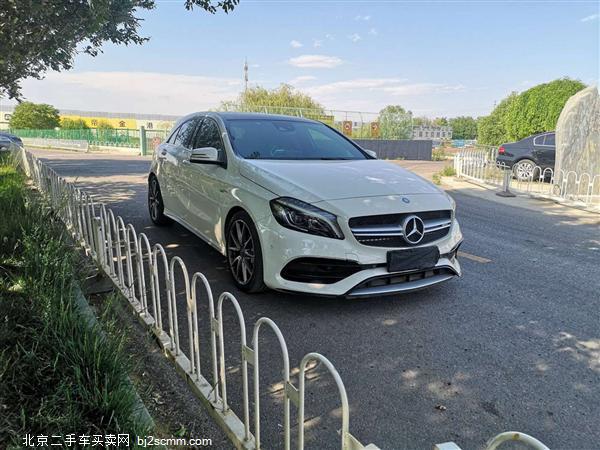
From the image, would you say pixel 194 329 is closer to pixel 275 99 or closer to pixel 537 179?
pixel 537 179

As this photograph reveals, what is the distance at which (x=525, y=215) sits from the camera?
8836mm

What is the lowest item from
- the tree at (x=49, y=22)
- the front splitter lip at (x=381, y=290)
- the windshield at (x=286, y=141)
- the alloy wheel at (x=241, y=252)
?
the front splitter lip at (x=381, y=290)

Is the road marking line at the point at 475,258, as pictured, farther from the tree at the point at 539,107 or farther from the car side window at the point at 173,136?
the tree at the point at 539,107

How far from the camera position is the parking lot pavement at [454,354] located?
7.96ft

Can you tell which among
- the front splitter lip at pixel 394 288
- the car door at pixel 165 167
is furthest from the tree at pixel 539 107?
the front splitter lip at pixel 394 288

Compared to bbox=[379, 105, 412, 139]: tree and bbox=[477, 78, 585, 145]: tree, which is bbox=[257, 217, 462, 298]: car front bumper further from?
bbox=[379, 105, 412, 139]: tree

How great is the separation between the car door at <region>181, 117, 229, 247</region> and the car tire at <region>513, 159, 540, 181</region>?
11229 mm

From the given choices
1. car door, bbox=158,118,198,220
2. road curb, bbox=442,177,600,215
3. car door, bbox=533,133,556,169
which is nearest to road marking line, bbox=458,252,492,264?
car door, bbox=158,118,198,220

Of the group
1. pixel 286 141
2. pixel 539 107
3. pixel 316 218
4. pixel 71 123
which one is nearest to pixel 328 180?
pixel 316 218

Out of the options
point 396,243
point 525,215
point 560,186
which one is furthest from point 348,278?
point 560,186

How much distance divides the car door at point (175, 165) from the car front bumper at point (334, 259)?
2.22 m

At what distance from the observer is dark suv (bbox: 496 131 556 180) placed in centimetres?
1318

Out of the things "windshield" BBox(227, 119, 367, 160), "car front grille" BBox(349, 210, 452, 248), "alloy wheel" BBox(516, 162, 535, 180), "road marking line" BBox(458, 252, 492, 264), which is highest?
"windshield" BBox(227, 119, 367, 160)

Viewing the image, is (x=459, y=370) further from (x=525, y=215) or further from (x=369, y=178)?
(x=525, y=215)
